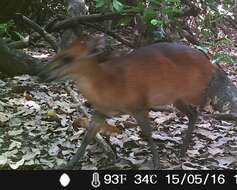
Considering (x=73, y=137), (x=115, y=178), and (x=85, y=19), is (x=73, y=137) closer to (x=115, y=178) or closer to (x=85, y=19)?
(x=115, y=178)

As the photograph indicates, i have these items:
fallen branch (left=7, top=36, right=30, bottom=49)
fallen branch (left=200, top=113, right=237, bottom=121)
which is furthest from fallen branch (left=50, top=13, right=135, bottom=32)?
fallen branch (left=200, top=113, right=237, bottom=121)

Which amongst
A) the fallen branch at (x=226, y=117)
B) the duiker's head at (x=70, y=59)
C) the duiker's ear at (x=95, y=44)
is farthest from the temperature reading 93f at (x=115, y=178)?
the fallen branch at (x=226, y=117)

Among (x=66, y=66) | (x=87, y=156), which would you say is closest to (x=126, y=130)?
(x=87, y=156)

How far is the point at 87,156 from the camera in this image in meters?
4.00

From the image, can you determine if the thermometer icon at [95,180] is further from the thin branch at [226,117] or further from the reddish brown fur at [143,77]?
the thin branch at [226,117]

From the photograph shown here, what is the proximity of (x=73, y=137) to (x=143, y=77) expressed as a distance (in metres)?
0.94

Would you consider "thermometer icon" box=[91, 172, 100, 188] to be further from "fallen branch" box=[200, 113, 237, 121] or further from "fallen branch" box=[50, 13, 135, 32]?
"fallen branch" box=[50, 13, 135, 32]

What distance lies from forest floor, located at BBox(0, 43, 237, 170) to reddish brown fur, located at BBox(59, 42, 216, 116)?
0.33 m

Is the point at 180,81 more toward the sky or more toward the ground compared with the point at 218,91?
more toward the sky

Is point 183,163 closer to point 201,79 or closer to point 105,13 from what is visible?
point 201,79

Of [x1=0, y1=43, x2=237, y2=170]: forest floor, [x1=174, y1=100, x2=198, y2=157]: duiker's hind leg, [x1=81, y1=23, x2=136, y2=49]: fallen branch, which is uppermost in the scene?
[x1=81, y1=23, x2=136, y2=49]: fallen branch

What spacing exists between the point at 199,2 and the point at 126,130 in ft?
5.78

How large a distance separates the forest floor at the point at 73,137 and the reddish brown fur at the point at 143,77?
0.33 metres

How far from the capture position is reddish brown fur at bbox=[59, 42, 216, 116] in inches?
137
